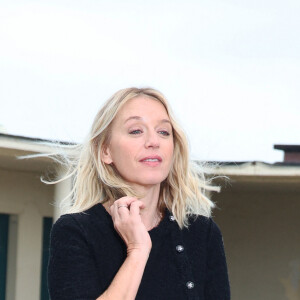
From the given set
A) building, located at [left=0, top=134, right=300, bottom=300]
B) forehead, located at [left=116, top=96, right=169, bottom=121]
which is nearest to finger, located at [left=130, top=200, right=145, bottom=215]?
forehead, located at [left=116, top=96, right=169, bottom=121]

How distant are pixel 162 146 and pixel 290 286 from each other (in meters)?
11.8

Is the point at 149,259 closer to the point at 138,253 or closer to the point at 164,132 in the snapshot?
the point at 138,253

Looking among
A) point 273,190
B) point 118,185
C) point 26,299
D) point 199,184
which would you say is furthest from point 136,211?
point 273,190

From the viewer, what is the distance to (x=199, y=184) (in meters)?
3.53

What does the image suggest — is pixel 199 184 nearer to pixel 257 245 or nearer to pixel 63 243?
pixel 63 243

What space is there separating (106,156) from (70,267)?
471 mm

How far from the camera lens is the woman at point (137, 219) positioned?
3162 mm

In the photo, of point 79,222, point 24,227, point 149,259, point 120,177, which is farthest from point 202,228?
point 24,227

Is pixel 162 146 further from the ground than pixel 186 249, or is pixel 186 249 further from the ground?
pixel 162 146

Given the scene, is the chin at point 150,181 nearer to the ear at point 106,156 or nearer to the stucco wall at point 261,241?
the ear at point 106,156

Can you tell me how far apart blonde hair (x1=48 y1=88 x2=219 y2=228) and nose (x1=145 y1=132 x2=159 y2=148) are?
124 millimetres

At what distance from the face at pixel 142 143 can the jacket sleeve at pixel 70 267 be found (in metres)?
0.30

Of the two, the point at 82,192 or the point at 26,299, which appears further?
the point at 26,299

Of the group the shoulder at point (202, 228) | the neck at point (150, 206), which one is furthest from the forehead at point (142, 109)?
the shoulder at point (202, 228)
